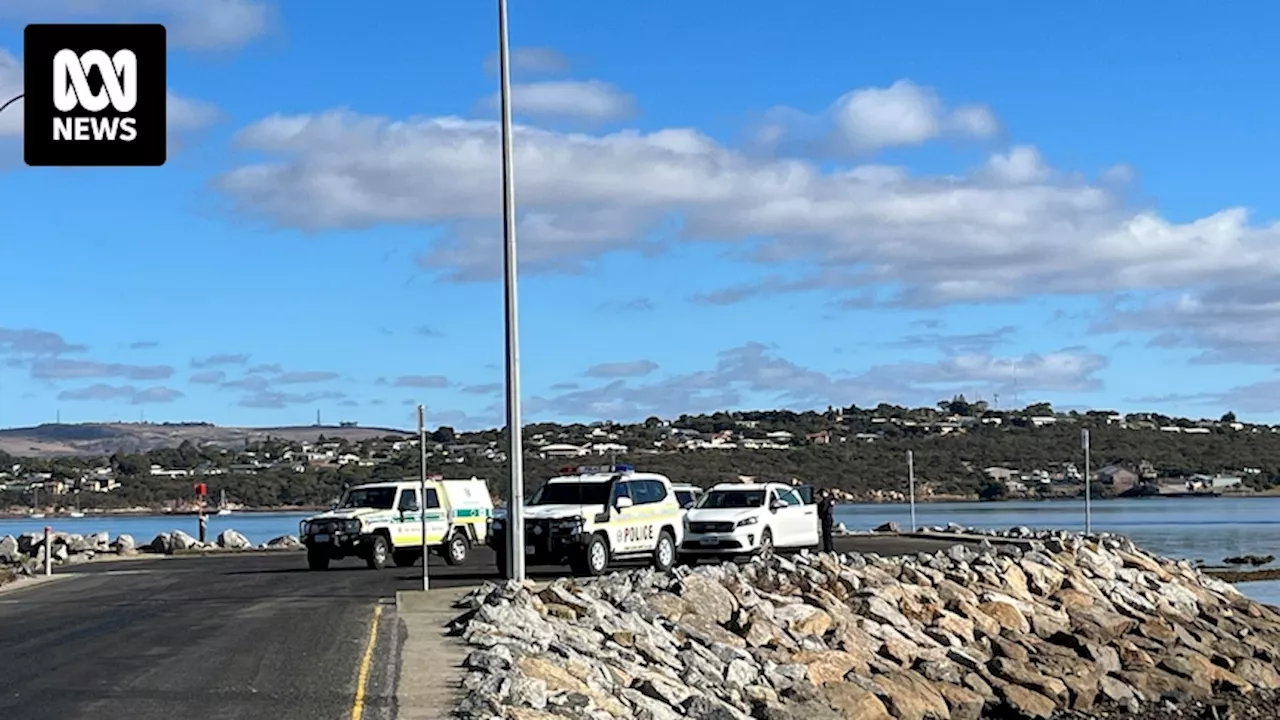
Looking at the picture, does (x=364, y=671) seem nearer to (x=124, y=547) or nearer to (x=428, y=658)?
(x=428, y=658)

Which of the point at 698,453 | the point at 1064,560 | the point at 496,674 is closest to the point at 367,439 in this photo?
the point at 698,453

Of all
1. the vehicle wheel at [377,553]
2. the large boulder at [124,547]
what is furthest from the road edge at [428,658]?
the large boulder at [124,547]

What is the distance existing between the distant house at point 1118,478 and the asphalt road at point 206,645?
296ft

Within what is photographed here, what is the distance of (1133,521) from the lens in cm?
9262

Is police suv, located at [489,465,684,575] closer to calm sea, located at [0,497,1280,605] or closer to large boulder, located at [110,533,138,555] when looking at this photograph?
calm sea, located at [0,497,1280,605]

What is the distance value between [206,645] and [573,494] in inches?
440

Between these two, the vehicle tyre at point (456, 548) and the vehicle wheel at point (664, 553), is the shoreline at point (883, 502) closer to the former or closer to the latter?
the vehicle tyre at point (456, 548)

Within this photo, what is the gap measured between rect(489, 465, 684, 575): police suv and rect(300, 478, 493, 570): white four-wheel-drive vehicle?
4771mm

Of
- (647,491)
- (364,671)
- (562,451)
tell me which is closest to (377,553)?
(647,491)

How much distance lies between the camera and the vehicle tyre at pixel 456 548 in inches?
1465

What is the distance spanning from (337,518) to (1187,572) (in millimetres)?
18530

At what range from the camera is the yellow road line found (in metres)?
16.0

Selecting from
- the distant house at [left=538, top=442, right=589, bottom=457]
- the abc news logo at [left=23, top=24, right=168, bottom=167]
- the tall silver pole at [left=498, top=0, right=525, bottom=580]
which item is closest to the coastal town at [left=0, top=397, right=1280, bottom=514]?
the distant house at [left=538, top=442, right=589, bottom=457]

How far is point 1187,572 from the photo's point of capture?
129 ft
